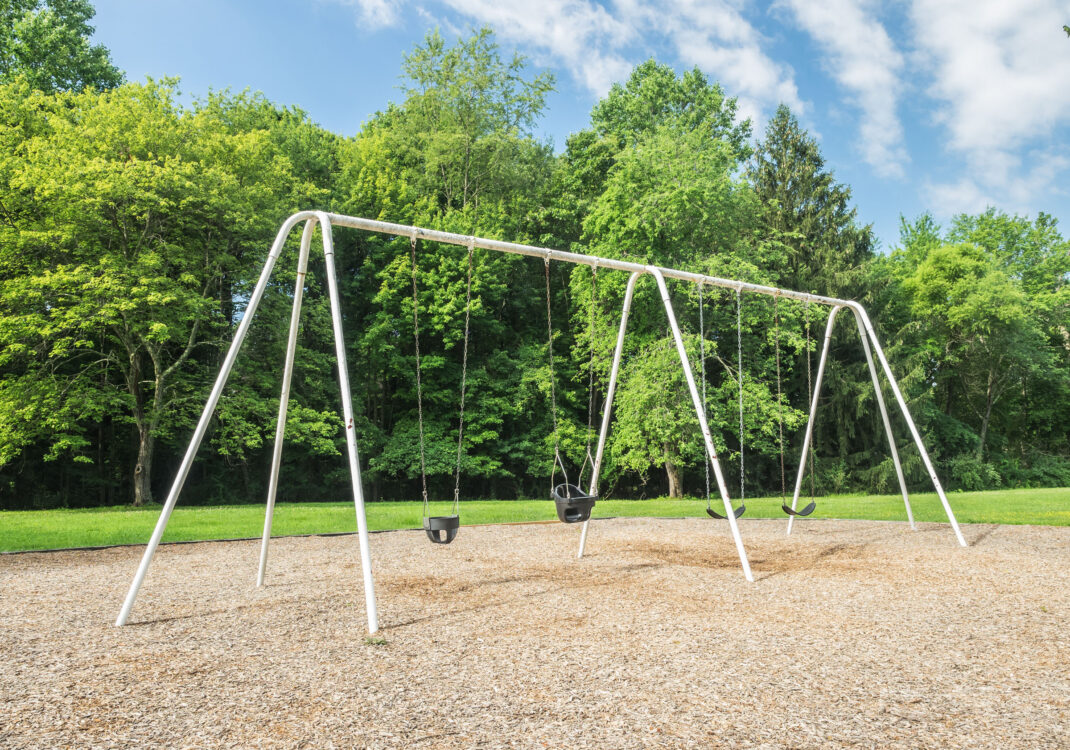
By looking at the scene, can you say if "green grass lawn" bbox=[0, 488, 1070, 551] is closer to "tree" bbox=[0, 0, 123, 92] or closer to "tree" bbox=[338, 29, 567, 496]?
"tree" bbox=[338, 29, 567, 496]

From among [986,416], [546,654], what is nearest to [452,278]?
[546,654]

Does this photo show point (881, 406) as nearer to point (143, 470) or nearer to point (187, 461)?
point (187, 461)

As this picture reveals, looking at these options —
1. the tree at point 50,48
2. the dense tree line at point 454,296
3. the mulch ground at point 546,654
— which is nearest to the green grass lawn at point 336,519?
the mulch ground at point 546,654

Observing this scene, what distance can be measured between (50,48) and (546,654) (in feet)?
90.1

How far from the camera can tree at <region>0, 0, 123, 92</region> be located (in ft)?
73.4

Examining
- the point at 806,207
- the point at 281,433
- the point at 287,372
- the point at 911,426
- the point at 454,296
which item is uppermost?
the point at 806,207

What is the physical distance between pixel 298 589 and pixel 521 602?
2.05 m

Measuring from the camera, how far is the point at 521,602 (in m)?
5.51

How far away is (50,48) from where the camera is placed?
22.8 metres

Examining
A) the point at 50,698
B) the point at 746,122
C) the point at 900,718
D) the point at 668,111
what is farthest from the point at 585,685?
the point at 746,122

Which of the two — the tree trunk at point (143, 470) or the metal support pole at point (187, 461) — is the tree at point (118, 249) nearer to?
the tree trunk at point (143, 470)

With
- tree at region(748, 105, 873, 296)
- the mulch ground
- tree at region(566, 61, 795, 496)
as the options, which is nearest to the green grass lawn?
the mulch ground

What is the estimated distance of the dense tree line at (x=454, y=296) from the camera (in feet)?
57.4

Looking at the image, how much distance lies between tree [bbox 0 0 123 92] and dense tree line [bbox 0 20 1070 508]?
135mm
